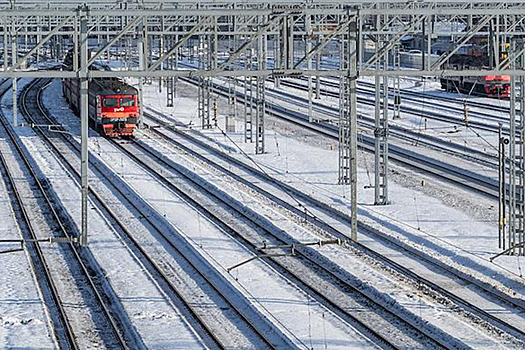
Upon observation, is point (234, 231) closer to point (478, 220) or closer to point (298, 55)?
point (478, 220)

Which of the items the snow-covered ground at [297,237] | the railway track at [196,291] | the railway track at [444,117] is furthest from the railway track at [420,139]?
the railway track at [196,291]

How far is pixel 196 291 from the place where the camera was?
70.9 ft

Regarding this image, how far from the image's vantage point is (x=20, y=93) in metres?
67.6

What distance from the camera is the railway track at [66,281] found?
18.7m

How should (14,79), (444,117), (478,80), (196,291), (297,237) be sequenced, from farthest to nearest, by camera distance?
(478,80) → (444,117) → (14,79) → (297,237) → (196,291)

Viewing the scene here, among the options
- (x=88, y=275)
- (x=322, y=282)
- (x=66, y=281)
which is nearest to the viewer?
(x=322, y=282)

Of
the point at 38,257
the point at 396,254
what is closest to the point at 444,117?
the point at 396,254

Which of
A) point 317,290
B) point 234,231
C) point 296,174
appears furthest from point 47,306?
point 296,174

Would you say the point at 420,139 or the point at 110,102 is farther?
the point at 420,139

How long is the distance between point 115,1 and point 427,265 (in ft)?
75.5

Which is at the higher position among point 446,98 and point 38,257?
point 446,98

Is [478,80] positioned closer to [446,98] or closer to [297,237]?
[446,98]

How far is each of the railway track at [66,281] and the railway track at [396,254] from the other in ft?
21.3

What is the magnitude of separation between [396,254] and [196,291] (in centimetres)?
556
